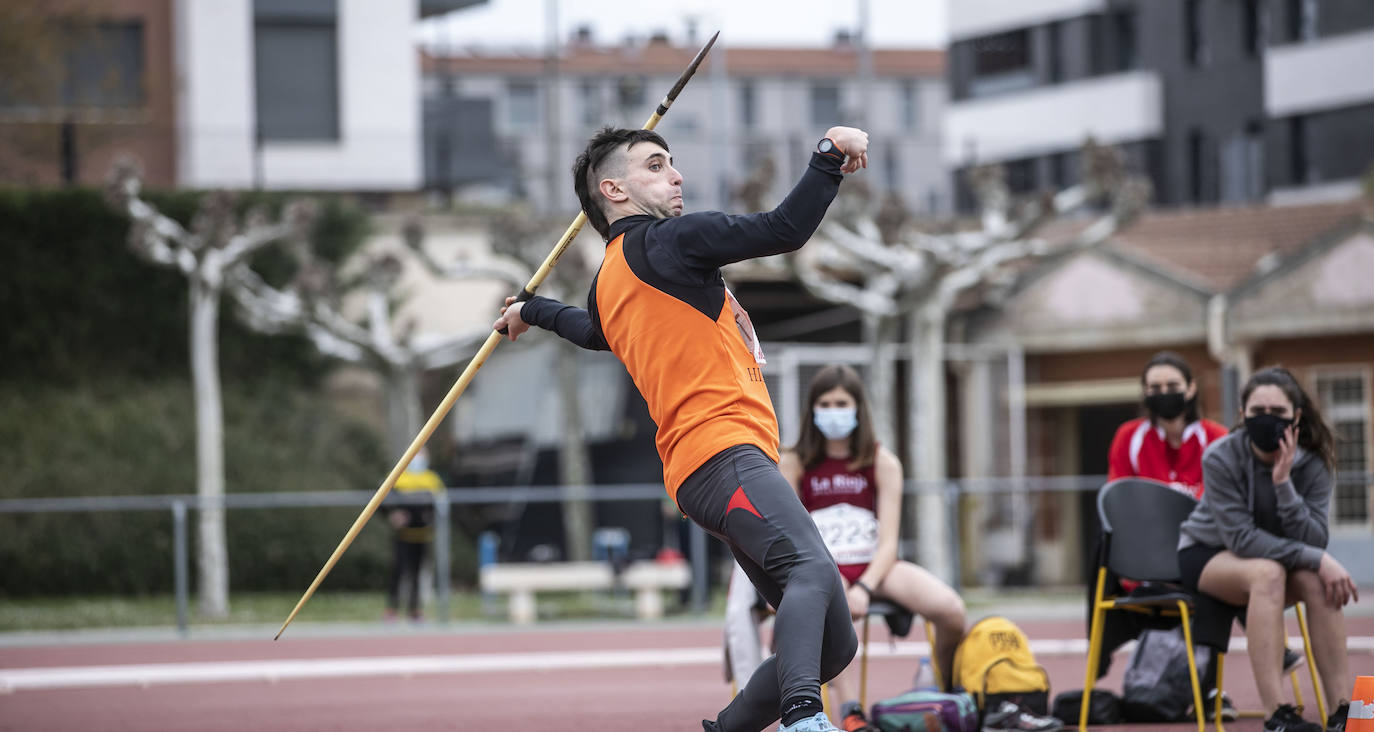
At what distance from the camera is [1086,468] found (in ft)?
84.5

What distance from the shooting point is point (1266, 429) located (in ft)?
20.4

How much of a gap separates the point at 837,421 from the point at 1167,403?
153 centimetres

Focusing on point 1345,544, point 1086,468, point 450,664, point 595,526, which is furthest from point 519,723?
point 1086,468

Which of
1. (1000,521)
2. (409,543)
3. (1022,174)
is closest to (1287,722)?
(409,543)

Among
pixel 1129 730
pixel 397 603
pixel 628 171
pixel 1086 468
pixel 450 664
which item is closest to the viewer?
pixel 628 171

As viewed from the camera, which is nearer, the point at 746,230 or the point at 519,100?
the point at 746,230

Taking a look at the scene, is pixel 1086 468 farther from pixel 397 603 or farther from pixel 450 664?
pixel 450 664

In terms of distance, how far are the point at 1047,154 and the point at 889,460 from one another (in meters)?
32.2

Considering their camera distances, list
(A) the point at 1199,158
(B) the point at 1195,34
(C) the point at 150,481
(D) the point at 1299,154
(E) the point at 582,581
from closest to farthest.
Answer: (E) the point at 582,581, (C) the point at 150,481, (D) the point at 1299,154, (A) the point at 1199,158, (B) the point at 1195,34

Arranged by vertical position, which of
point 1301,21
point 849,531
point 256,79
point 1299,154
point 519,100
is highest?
point 519,100

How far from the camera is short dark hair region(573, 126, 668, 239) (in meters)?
4.87

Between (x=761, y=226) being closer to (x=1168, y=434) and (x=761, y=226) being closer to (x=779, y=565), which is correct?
(x=779, y=565)

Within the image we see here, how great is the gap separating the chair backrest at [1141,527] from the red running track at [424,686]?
0.79 metres

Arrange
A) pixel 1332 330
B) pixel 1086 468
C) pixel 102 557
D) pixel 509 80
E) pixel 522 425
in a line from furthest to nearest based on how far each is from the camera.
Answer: pixel 509 80, pixel 1086 468, pixel 522 425, pixel 1332 330, pixel 102 557
